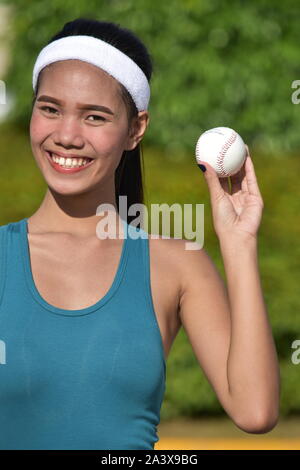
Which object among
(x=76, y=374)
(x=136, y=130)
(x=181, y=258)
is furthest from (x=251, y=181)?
(x=76, y=374)

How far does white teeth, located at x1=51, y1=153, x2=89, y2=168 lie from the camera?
3707 mm

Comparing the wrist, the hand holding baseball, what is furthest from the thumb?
the wrist

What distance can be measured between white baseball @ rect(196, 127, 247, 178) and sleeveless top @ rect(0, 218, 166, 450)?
63 cm

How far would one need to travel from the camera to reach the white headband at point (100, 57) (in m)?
3.81

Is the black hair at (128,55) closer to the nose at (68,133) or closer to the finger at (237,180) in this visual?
the nose at (68,133)

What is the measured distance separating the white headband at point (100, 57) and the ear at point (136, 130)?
0.16 ft

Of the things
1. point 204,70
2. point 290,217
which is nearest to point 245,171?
point 290,217

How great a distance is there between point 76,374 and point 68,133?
0.80 meters

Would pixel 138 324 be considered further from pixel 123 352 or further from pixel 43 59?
pixel 43 59

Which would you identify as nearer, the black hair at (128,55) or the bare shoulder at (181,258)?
the bare shoulder at (181,258)

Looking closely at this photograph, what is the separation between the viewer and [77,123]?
3.70m

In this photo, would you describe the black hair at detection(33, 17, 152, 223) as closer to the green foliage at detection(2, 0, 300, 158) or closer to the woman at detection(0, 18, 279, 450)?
the woman at detection(0, 18, 279, 450)

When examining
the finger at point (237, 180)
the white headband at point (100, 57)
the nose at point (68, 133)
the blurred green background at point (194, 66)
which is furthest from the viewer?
the blurred green background at point (194, 66)

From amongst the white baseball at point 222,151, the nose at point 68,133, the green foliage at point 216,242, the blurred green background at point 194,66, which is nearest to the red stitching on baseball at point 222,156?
the white baseball at point 222,151
